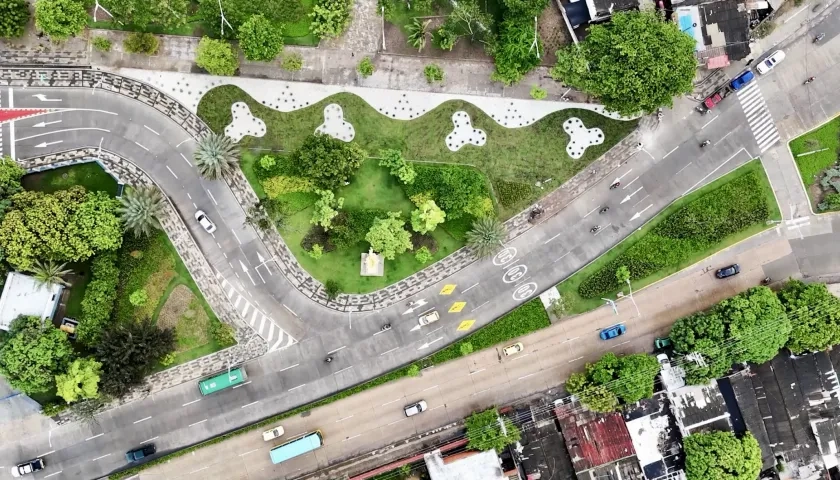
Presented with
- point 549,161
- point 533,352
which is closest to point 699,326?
point 533,352

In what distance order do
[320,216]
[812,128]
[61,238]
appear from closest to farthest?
[61,238] < [320,216] < [812,128]

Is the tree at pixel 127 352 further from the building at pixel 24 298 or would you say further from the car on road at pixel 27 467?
the car on road at pixel 27 467

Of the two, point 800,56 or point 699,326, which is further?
point 800,56

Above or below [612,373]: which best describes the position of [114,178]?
above

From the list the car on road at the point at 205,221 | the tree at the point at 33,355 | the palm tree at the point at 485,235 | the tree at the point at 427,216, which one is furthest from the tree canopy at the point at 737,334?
the tree at the point at 33,355

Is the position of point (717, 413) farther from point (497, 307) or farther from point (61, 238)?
point (61, 238)

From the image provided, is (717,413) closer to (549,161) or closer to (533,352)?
(533,352)

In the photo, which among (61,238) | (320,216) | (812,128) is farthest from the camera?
(812,128)

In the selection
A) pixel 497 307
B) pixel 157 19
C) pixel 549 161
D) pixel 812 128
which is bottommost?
pixel 497 307
